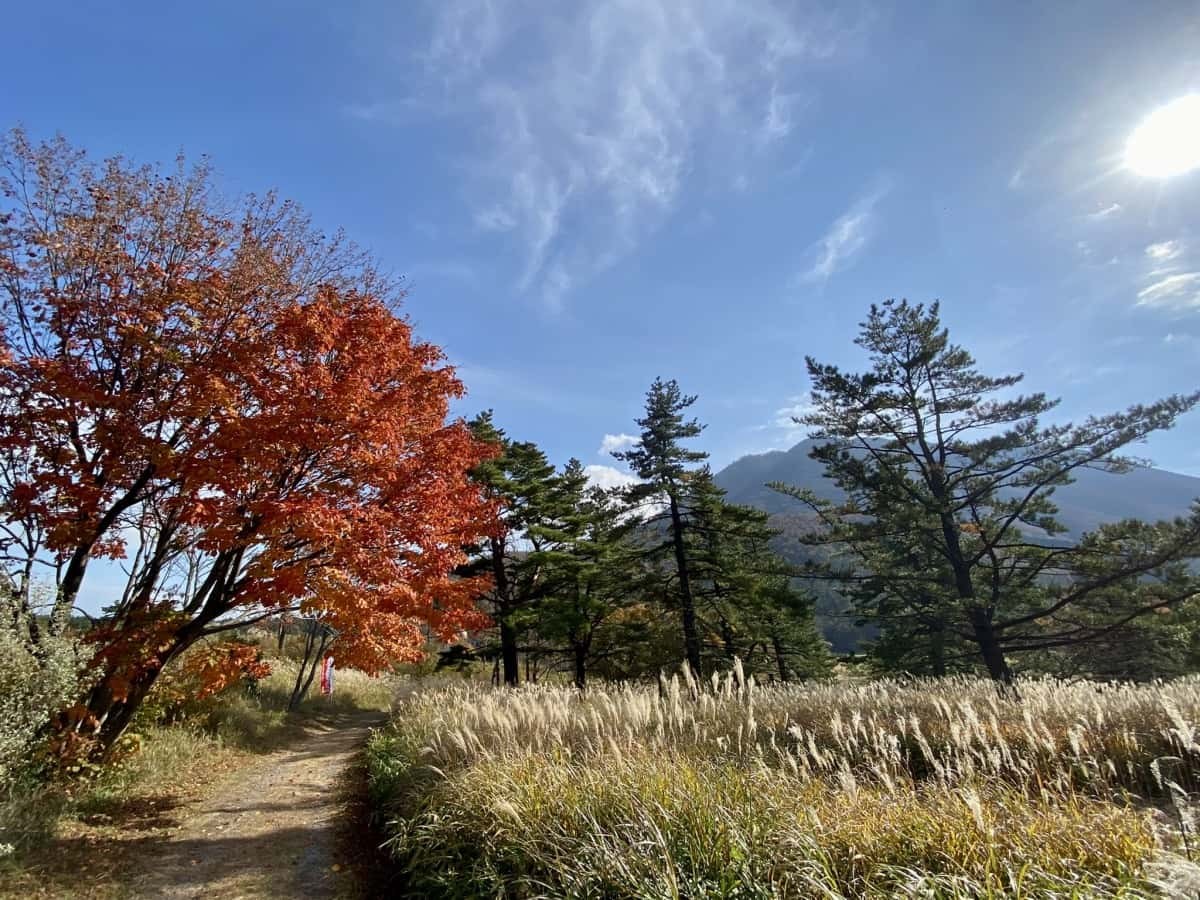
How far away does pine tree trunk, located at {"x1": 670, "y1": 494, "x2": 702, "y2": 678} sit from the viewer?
62.4 feet

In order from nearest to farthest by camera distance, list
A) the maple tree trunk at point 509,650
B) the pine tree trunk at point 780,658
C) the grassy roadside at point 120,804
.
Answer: the grassy roadside at point 120,804
the maple tree trunk at point 509,650
the pine tree trunk at point 780,658

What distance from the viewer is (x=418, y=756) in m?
7.36

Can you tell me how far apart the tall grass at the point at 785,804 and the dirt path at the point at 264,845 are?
72 cm

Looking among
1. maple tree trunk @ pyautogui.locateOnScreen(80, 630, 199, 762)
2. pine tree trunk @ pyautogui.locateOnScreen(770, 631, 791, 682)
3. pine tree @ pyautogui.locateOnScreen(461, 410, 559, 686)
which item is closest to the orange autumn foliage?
maple tree trunk @ pyautogui.locateOnScreen(80, 630, 199, 762)

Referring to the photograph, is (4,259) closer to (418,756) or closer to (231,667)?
(231,667)

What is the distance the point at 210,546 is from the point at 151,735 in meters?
4.97

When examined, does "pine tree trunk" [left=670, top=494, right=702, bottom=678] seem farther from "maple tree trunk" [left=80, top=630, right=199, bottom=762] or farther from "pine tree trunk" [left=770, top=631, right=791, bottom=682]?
"maple tree trunk" [left=80, top=630, right=199, bottom=762]

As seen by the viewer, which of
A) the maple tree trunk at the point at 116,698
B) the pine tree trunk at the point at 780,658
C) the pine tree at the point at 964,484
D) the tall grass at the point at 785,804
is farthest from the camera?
the pine tree trunk at the point at 780,658

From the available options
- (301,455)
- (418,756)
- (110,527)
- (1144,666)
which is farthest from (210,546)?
(1144,666)

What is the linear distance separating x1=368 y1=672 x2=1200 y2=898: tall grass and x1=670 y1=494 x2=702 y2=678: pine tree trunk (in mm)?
11649

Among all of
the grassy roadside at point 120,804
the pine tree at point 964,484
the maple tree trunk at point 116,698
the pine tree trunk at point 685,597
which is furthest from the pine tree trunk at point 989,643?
the maple tree trunk at point 116,698

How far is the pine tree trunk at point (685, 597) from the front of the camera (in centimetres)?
1901

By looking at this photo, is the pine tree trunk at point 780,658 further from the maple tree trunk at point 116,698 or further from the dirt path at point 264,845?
the maple tree trunk at point 116,698

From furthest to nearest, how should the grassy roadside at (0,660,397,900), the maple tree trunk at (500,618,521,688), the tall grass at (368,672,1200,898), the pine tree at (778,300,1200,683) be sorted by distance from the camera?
1. the maple tree trunk at (500,618,521,688)
2. the pine tree at (778,300,1200,683)
3. the grassy roadside at (0,660,397,900)
4. the tall grass at (368,672,1200,898)
